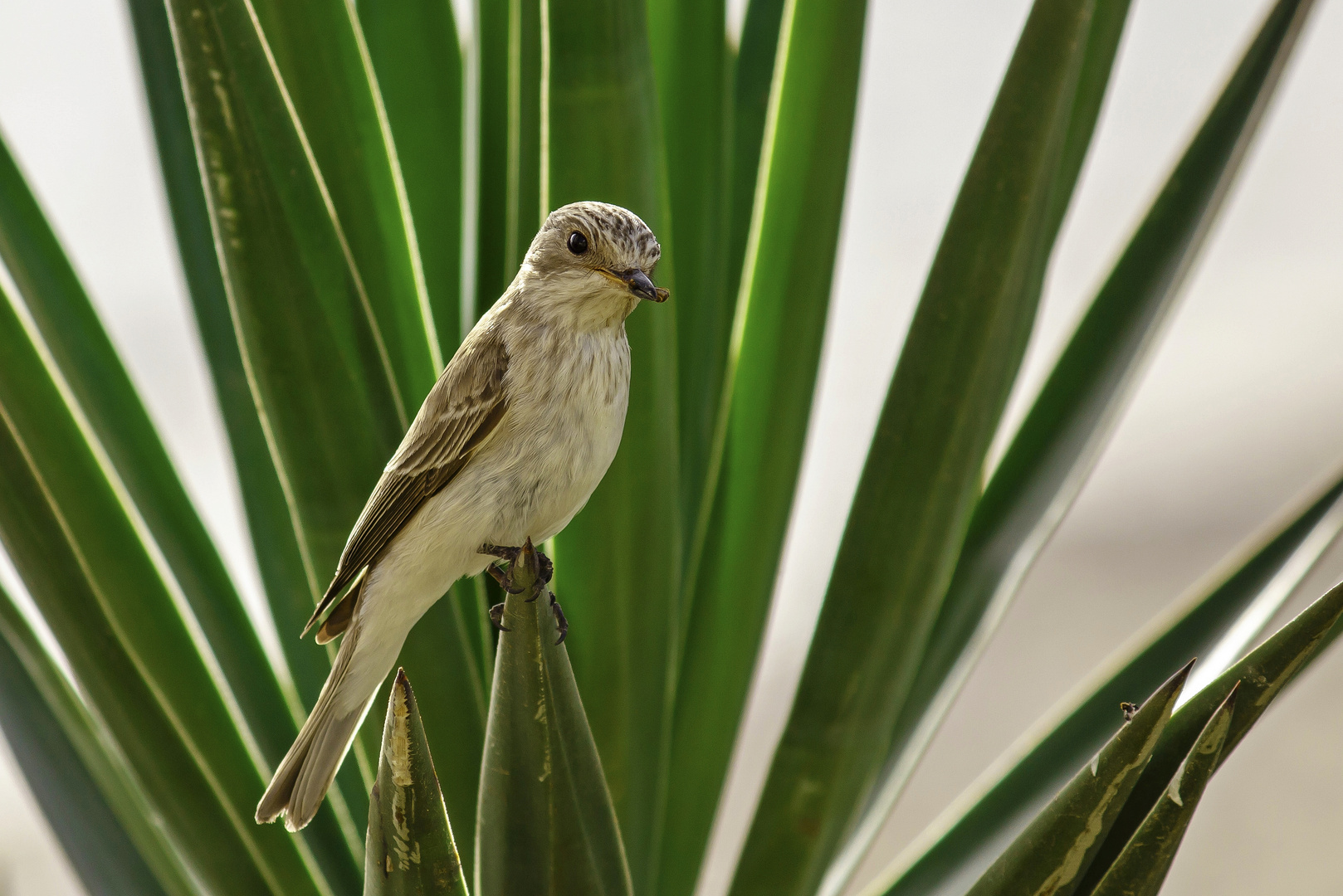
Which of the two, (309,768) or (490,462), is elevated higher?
(490,462)

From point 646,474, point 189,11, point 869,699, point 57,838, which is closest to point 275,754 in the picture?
point 57,838

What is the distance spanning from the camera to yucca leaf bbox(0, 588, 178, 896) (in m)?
1.39

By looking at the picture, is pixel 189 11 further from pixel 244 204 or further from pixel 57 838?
pixel 57 838

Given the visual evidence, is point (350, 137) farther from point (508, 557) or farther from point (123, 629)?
point (123, 629)

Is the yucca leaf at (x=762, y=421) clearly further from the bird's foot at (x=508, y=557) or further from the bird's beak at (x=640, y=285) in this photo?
the bird's beak at (x=640, y=285)

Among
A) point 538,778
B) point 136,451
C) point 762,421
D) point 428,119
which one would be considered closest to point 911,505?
point 762,421

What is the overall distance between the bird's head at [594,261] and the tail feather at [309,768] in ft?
1.66

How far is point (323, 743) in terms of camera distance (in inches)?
44.7

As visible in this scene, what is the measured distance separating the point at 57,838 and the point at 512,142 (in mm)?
1047

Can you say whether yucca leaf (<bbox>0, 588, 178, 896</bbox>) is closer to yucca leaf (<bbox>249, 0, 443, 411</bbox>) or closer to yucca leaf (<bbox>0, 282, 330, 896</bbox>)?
yucca leaf (<bbox>0, 282, 330, 896</bbox>)

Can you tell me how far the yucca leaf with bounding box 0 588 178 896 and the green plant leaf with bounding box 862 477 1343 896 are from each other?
955mm

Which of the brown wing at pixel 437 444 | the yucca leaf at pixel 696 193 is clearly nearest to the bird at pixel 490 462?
the brown wing at pixel 437 444

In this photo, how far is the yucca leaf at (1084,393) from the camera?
1492mm

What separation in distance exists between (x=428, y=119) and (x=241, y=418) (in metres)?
0.53
